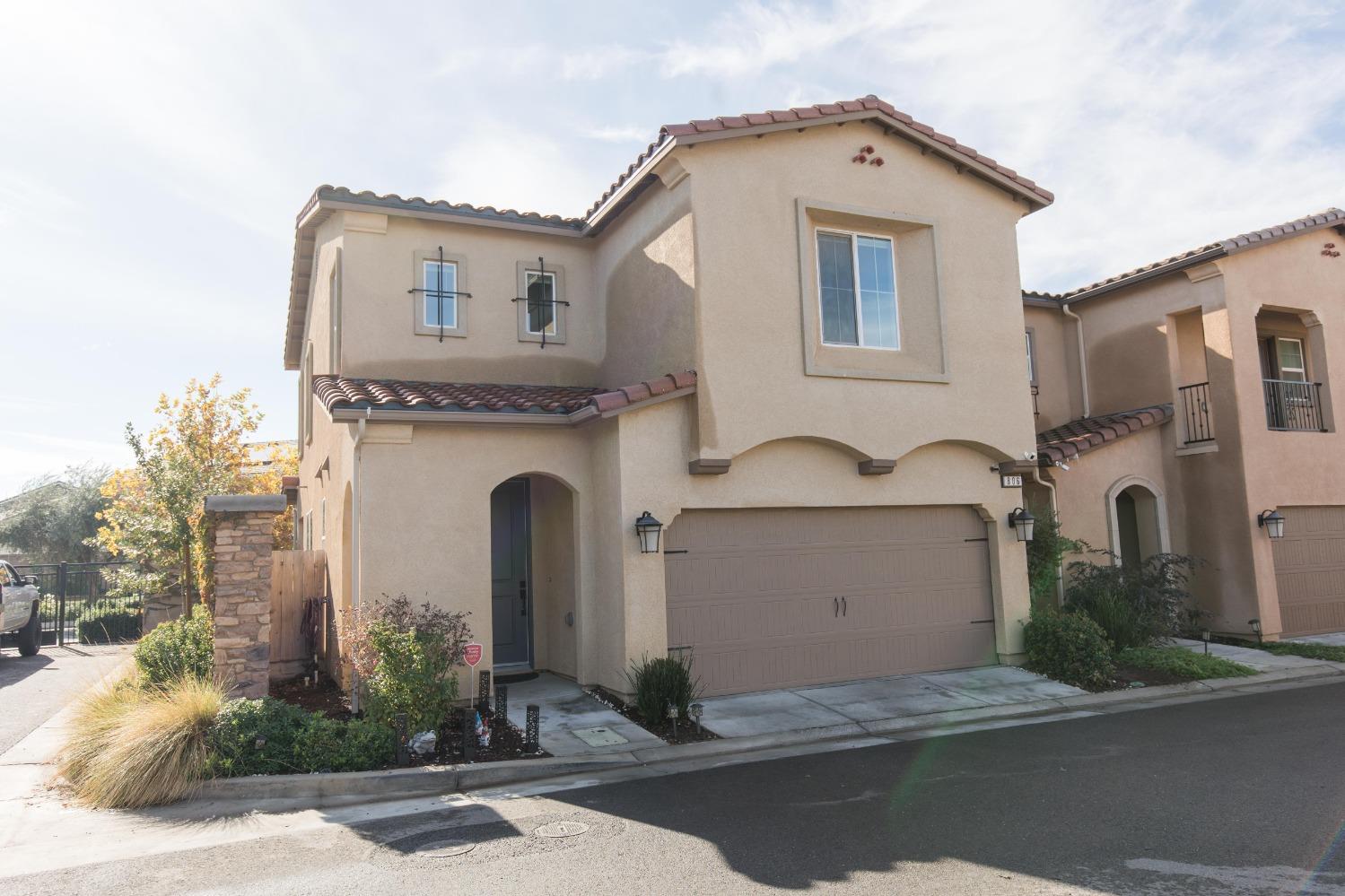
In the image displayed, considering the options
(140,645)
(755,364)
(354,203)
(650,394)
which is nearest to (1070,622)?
(755,364)

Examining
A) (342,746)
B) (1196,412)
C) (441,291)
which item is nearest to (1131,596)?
(1196,412)

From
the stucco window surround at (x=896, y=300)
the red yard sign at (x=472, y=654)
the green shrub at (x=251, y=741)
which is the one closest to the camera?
the green shrub at (x=251, y=741)

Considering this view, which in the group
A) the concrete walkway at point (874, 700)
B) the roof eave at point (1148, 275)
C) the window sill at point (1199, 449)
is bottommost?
the concrete walkway at point (874, 700)

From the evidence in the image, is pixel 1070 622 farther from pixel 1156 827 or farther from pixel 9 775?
pixel 9 775

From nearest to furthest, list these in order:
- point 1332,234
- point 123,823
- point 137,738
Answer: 1. point 123,823
2. point 137,738
3. point 1332,234

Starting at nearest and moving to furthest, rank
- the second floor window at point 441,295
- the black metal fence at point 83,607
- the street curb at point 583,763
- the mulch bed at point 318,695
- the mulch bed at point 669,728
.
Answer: the street curb at point 583,763, the mulch bed at point 669,728, the mulch bed at point 318,695, the second floor window at point 441,295, the black metal fence at point 83,607

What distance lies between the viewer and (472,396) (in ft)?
36.3

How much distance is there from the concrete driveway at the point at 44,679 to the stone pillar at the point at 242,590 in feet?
6.03

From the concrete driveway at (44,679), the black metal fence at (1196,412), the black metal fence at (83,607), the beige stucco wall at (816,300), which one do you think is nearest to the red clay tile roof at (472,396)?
the beige stucco wall at (816,300)

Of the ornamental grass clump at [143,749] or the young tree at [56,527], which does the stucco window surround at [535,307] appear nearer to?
the ornamental grass clump at [143,749]

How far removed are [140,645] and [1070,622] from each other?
11914mm

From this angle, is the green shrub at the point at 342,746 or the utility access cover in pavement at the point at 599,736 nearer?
the green shrub at the point at 342,746

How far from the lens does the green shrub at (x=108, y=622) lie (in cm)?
1948

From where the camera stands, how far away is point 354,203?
12211 mm
